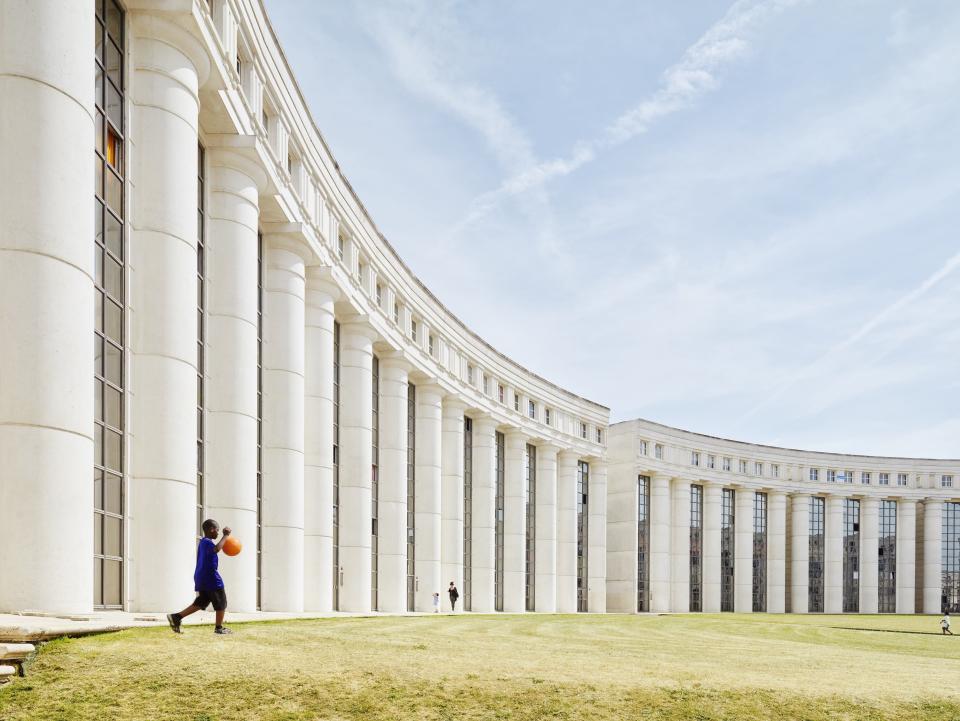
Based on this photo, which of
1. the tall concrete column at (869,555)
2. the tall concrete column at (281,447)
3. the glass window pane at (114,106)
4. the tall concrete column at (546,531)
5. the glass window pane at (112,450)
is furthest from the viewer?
the tall concrete column at (869,555)

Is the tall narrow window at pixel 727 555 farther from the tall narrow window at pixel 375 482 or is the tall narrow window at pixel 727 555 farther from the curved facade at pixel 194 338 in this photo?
the tall narrow window at pixel 375 482

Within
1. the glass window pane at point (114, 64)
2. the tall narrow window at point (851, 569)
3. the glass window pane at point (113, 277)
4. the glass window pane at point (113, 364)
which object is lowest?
the tall narrow window at point (851, 569)

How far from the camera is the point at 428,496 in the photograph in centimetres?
5759

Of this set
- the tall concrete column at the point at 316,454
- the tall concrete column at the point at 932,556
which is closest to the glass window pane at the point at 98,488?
the tall concrete column at the point at 316,454

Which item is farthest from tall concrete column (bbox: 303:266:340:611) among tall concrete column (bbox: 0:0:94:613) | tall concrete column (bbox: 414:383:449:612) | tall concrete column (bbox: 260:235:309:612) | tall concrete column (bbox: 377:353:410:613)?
tall concrete column (bbox: 0:0:94:613)

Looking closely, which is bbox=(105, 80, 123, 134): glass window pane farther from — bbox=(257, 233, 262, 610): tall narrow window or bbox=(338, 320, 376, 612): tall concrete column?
bbox=(338, 320, 376, 612): tall concrete column

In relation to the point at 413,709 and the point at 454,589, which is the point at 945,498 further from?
the point at 413,709

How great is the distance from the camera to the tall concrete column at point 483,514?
6619 cm

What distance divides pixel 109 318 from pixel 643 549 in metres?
79.7

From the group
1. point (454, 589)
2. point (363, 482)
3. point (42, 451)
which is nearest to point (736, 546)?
point (454, 589)

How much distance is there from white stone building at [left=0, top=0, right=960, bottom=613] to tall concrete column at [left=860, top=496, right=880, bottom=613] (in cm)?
5045

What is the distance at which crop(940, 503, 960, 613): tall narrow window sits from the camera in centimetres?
11888

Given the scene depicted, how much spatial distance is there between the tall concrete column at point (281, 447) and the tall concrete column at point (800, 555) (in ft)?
284

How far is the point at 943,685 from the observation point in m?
19.1
